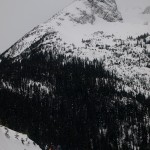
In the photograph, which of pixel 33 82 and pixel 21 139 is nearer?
pixel 21 139

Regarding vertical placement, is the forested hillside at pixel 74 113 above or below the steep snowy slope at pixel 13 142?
below

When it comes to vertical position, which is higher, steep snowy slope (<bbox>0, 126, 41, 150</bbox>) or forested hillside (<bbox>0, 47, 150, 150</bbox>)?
steep snowy slope (<bbox>0, 126, 41, 150</bbox>)

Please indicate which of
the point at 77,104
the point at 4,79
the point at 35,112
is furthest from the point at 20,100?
the point at 4,79

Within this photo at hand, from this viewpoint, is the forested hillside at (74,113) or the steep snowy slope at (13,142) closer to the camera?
the steep snowy slope at (13,142)

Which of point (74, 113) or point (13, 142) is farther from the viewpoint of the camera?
point (74, 113)

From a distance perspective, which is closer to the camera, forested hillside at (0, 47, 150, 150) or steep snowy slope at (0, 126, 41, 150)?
steep snowy slope at (0, 126, 41, 150)

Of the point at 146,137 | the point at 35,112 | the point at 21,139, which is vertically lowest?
the point at 146,137

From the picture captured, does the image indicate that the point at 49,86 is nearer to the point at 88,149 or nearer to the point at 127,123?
the point at 127,123

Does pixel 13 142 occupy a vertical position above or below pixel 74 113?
above
